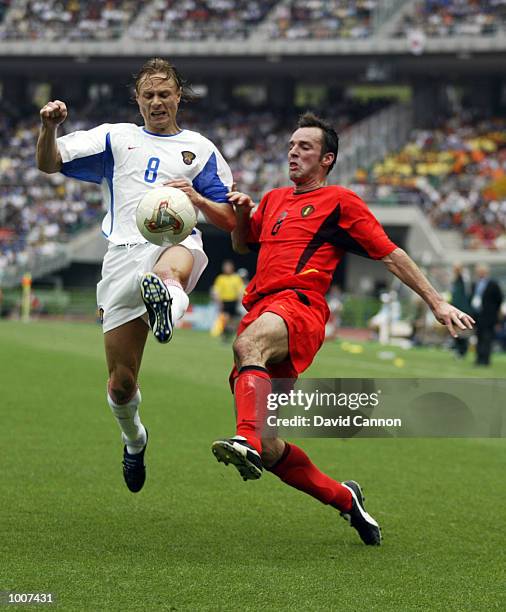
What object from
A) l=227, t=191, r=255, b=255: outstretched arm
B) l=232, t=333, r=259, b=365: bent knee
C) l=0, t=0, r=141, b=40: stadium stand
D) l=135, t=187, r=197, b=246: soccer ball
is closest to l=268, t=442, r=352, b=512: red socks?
l=232, t=333, r=259, b=365: bent knee

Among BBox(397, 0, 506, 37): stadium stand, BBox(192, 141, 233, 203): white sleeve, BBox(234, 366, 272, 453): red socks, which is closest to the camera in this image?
BBox(234, 366, 272, 453): red socks

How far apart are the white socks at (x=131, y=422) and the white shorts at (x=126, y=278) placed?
52 cm

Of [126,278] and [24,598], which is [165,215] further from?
[24,598]

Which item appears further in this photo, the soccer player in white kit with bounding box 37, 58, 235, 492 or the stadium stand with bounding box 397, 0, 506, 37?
the stadium stand with bounding box 397, 0, 506, 37

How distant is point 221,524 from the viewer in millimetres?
6891

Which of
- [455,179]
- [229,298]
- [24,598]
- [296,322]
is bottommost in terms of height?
[229,298]

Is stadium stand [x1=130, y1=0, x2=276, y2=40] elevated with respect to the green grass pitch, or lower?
elevated

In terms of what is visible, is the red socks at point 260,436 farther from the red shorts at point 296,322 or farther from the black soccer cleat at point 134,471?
the black soccer cleat at point 134,471

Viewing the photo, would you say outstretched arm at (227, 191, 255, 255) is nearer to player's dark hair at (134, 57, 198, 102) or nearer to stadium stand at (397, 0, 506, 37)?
player's dark hair at (134, 57, 198, 102)

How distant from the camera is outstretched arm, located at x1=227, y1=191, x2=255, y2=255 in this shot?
6.55 metres

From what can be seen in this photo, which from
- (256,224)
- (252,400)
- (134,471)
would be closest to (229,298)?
(134,471)

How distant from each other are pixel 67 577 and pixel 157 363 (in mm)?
15131

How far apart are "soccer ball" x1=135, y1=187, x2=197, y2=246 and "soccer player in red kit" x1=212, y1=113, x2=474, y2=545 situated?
1.08 feet

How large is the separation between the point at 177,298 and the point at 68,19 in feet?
151
